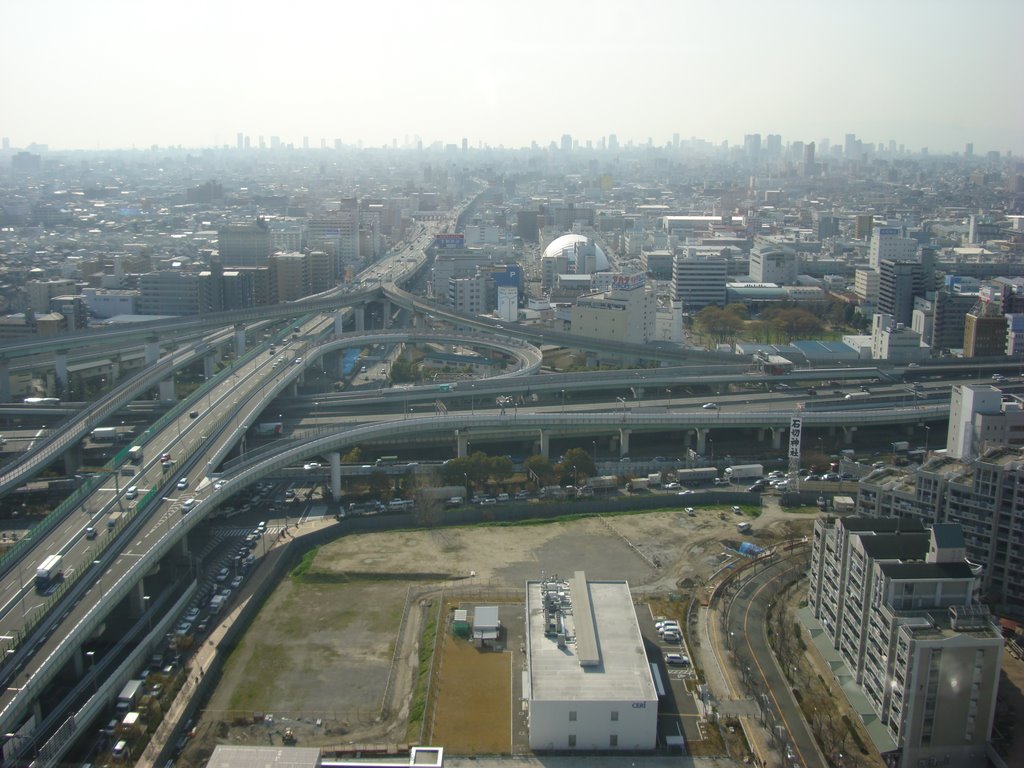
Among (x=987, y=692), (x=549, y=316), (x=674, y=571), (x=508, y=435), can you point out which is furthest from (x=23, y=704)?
(x=549, y=316)

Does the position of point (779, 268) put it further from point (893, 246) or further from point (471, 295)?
point (471, 295)

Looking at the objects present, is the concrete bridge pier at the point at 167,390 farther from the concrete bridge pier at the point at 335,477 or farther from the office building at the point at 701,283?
the office building at the point at 701,283

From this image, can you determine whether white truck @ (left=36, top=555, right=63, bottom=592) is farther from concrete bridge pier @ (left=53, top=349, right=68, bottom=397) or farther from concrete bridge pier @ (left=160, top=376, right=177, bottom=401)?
concrete bridge pier @ (left=53, top=349, right=68, bottom=397)

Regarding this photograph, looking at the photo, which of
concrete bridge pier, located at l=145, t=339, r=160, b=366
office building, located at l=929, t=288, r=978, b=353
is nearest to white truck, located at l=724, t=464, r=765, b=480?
office building, located at l=929, t=288, r=978, b=353

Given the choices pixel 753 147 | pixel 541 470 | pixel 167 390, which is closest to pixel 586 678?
pixel 541 470

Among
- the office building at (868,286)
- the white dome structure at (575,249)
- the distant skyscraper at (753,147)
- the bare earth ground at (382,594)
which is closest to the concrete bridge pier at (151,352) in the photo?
the bare earth ground at (382,594)

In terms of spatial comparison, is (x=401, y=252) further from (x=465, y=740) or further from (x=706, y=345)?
(x=465, y=740)
